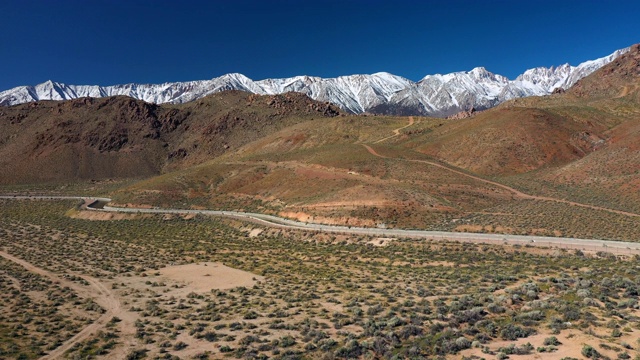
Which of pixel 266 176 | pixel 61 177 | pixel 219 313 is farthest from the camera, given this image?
pixel 61 177

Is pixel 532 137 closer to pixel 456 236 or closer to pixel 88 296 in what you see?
pixel 456 236

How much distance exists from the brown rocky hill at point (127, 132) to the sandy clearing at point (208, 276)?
366 ft

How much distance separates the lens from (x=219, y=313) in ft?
68.1

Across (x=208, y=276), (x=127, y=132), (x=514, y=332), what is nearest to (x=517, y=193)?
(x=208, y=276)

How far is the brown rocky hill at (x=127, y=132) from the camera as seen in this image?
142m

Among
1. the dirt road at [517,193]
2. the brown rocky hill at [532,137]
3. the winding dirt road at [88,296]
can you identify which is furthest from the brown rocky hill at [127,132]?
the winding dirt road at [88,296]

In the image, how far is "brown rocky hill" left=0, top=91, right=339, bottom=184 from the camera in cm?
14150

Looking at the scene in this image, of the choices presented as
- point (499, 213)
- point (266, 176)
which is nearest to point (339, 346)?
point (499, 213)

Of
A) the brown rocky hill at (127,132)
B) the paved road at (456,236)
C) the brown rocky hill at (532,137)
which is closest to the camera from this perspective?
the paved road at (456,236)

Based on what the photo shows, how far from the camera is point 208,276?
3016cm

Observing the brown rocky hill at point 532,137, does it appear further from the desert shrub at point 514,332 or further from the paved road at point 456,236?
the desert shrub at point 514,332

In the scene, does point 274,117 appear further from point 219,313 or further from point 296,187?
point 219,313

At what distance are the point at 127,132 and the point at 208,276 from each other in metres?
149

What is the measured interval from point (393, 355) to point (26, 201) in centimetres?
9679
